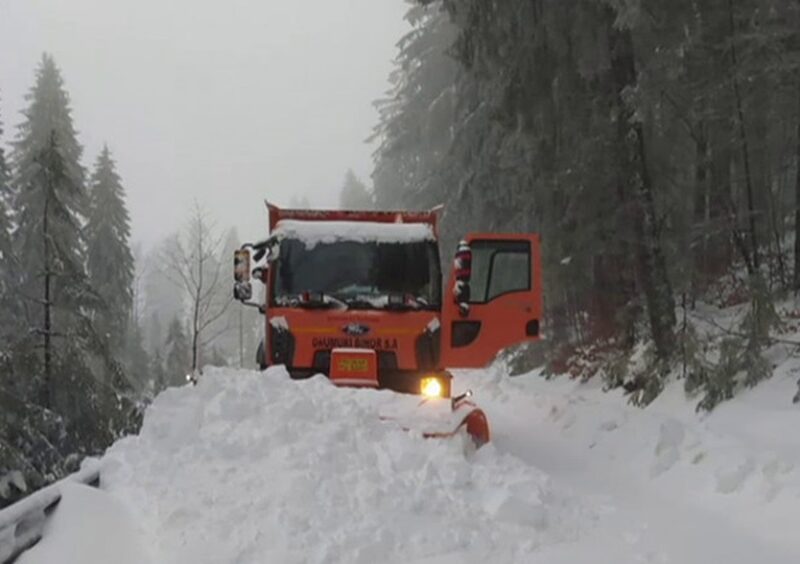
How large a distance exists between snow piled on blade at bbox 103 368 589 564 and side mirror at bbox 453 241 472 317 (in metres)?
1.72

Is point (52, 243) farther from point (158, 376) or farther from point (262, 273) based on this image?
point (158, 376)

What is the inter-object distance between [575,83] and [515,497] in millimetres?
7461

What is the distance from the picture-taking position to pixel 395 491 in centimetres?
524

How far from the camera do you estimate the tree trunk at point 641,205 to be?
1002 cm

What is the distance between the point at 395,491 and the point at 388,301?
3.60m

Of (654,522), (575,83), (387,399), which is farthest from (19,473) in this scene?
(575,83)

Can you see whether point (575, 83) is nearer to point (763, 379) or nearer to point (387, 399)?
point (763, 379)

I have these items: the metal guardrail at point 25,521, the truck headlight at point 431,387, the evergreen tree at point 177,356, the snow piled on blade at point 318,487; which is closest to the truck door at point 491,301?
the truck headlight at point 431,387

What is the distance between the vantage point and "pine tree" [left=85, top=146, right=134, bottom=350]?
31.6m

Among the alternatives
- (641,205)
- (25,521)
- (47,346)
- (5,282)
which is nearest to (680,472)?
(641,205)

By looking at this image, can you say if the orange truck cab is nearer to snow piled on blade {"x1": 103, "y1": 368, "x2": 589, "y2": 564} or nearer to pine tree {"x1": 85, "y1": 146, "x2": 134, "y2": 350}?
snow piled on blade {"x1": 103, "y1": 368, "x2": 589, "y2": 564}

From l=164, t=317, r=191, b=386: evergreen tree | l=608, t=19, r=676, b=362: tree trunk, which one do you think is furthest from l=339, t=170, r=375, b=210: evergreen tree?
l=608, t=19, r=676, b=362: tree trunk

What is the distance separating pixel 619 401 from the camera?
10273mm

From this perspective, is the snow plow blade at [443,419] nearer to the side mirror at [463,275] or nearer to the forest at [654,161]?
the side mirror at [463,275]
